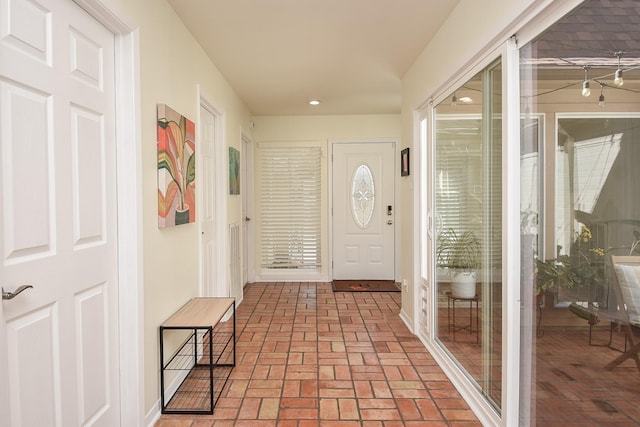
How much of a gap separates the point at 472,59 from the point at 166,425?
2.71m

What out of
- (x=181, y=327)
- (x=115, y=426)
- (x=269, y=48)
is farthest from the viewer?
(x=269, y=48)

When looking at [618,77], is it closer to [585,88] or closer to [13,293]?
[585,88]

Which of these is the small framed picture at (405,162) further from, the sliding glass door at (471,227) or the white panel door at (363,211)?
the white panel door at (363,211)

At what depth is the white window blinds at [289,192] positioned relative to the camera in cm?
612

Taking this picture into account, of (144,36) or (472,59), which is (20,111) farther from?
(472,59)

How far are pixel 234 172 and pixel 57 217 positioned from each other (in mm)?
2954

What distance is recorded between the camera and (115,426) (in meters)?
2.00

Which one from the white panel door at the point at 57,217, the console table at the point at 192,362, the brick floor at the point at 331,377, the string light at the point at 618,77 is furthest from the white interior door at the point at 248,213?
the string light at the point at 618,77

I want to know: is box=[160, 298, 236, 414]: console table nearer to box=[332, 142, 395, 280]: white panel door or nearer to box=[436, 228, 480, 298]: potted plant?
box=[436, 228, 480, 298]: potted plant

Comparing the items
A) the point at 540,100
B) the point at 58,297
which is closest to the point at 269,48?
the point at 540,100

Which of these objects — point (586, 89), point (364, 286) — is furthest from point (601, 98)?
point (364, 286)

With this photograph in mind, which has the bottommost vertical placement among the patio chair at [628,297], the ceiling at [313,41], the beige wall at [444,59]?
the patio chair at [628,297]

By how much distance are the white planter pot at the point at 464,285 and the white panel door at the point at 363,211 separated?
129 inches

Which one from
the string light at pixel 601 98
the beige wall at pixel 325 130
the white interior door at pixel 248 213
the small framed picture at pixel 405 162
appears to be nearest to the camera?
the string light at pixel 601 98
